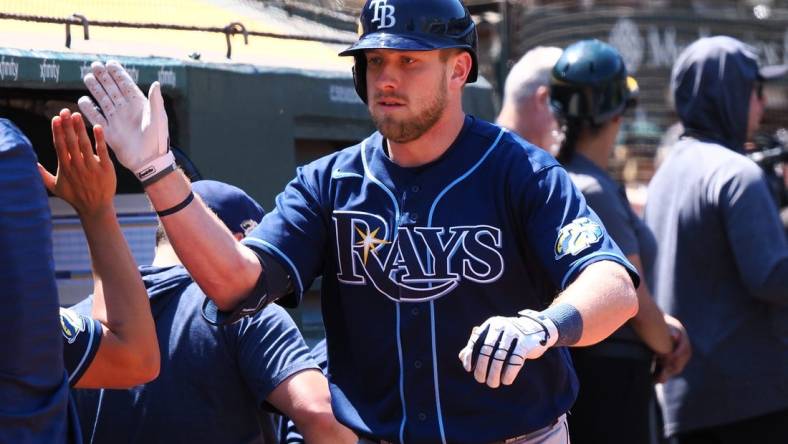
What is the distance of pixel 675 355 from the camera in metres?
4.56

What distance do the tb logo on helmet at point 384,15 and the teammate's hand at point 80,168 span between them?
685 millimetres

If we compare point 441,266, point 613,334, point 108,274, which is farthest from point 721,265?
point 108,274

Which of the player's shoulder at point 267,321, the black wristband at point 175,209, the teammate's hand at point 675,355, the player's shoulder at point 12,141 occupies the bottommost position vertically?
the teammate's hand at point 675,355

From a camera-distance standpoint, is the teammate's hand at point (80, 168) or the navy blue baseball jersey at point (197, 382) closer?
the teammate's hand at point (80, 168)

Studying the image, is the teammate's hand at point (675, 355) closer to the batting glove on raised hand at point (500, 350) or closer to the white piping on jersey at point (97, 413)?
the white piping on jersey at point (97, 413)

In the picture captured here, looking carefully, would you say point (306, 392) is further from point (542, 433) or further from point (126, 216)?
point (126, 216)

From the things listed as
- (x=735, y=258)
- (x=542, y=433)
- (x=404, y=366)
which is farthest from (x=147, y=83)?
(x=735, y=258)

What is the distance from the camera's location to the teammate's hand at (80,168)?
273 cm

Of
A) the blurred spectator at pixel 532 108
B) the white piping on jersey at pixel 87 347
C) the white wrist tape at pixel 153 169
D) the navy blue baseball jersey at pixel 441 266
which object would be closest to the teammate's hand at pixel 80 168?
the white wrist tape at pixel 153 169

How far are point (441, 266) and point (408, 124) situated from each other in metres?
0.33

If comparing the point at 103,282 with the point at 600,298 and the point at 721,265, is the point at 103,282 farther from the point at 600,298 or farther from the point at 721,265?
the point at 721,265

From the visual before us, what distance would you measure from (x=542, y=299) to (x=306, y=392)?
67cm

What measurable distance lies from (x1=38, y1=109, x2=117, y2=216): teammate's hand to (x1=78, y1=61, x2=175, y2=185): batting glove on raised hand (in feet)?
0.15

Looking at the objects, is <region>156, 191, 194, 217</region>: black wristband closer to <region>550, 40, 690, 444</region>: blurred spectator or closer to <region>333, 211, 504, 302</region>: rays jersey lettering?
<region>333, 211, 504, 302</region>: rays jersey lettering
